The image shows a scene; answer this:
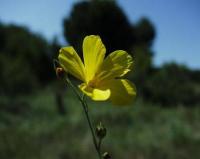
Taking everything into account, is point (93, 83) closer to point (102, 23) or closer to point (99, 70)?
point (99, 70)

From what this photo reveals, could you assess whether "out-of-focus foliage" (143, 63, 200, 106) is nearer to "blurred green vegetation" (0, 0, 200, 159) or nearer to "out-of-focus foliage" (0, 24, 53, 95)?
"blurred green vegetation" (0, 0, 200, 159)

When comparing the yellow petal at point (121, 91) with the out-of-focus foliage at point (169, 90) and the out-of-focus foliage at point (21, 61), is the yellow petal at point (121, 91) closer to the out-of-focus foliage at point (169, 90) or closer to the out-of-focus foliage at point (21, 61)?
the out-of-focus foliage at point (21, 61)

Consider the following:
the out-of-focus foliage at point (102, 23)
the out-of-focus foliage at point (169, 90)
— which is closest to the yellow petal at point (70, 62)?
the out-of-focus foliage at point (169, 90)

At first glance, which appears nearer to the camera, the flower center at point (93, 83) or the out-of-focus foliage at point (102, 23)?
the flower center at point (93, 83)

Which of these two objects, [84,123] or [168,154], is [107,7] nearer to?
[84,123]

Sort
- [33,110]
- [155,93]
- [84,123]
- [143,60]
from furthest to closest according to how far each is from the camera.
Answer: [143,60]
[155,93]
[33,110]
[84,123]

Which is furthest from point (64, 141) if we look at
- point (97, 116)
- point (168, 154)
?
point (97, 116)

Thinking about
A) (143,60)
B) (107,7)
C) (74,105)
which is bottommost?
(74,105)
